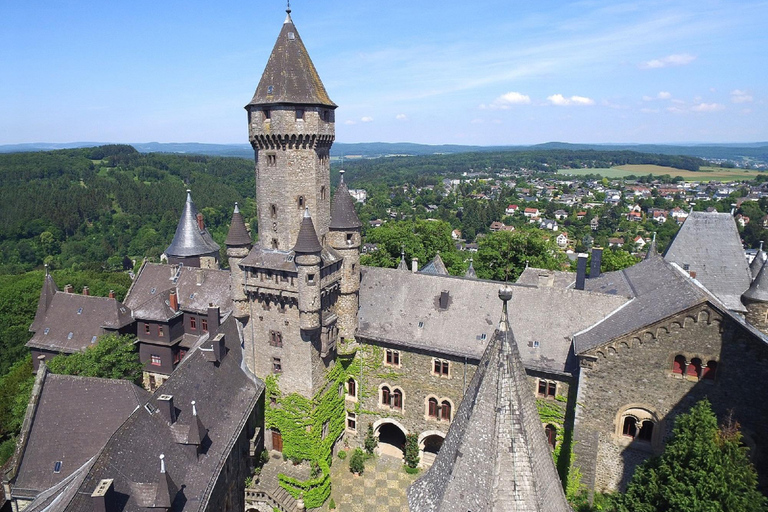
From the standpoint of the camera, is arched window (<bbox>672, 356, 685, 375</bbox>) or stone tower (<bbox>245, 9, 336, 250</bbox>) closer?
arched window (<bbox>672, 356, 685, 375</bbox>)

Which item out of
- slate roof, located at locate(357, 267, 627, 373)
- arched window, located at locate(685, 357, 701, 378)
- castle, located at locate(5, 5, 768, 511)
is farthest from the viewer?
slate roof, located at locate(357, 267, 627, 373)

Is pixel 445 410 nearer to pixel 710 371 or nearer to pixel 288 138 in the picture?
pixel 710 371

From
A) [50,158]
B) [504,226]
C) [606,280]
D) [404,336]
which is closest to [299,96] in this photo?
[404,336]

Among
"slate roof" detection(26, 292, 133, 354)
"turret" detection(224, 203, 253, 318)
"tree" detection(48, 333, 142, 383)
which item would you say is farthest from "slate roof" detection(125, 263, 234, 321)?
"turret" detection(224, 203, 253, 318)

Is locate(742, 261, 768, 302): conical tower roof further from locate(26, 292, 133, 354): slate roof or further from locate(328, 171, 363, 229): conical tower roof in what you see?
locate(26, 292, 133, 354): slate roof

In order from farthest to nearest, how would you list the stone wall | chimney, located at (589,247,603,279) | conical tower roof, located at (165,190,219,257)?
1. conical tower roof, located at (165,190,219,257)
2. chimney, located at (589,247,603,279)
3. the stone wall

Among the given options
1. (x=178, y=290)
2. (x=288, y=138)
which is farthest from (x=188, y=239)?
(x=288, y=138)

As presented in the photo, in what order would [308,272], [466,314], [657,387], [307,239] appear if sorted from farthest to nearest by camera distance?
[466,314]
[308,272]
[307,239]
[657,387]
